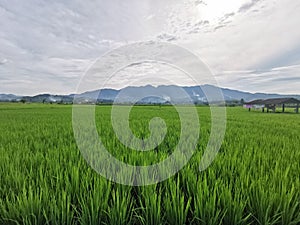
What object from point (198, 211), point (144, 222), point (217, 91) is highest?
point (217, 91)

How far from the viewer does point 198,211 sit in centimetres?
142

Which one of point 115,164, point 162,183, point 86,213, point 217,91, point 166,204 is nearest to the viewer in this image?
point 86,213

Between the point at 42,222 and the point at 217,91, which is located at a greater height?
the point at 217,91

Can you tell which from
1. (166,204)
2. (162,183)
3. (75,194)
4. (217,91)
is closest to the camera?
(166,204)

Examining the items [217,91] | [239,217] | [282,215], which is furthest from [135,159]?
[217,91]

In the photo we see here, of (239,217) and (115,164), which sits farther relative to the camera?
(115,164)

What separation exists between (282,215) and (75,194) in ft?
5.52

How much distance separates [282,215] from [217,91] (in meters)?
4.07

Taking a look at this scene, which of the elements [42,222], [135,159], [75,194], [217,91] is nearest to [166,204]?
[75,194]

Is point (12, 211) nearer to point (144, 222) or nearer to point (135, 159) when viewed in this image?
point (144, 222)

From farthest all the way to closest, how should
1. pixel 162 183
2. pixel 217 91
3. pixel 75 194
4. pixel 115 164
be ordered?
pixel 217 91 → pixel 115 164 → pixel 162 183 → pixel 75 194

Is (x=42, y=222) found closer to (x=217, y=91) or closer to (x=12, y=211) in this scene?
(x=12, y=211)

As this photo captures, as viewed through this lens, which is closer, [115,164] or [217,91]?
[115,164]

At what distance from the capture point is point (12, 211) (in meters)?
1.44
